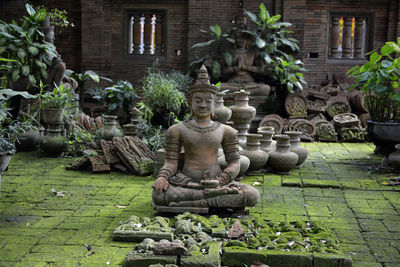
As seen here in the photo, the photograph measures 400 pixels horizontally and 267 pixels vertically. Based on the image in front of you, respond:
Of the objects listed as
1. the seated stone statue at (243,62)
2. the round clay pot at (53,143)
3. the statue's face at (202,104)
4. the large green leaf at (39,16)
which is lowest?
the round clay pot at (53,143)

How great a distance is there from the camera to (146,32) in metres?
13.4

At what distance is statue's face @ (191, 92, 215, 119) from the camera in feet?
17.3

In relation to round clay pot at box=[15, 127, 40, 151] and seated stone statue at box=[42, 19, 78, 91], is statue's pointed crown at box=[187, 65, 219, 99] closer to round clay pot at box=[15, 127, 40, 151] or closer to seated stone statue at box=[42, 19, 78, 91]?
round clay pot at box=[15, 127, 40, 151]

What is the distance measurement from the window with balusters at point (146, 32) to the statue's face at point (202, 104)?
27.5ft

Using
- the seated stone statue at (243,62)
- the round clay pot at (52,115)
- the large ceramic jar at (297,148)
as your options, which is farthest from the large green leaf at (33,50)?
the seated stone statue at (243,62)

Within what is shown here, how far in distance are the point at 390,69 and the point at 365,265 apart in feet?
15.0

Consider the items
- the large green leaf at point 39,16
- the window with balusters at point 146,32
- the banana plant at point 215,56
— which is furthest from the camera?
the window with balusters at point 146,32

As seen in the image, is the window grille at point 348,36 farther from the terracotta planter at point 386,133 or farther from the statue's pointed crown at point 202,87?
the statue's pointed crown at point 202,87

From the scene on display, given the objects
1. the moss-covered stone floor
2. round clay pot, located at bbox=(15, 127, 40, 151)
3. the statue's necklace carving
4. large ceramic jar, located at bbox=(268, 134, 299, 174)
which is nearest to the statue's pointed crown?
the statue's necklace carving

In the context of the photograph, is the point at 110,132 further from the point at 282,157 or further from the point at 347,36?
the point at 347,36

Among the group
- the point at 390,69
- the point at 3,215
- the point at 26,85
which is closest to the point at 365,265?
the point at 3,215

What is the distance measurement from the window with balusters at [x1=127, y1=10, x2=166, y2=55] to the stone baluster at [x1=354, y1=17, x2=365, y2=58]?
209 inches

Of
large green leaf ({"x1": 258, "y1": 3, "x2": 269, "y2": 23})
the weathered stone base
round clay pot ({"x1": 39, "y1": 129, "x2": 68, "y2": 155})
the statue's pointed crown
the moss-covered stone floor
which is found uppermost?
large green leaf ({"x1": 258, "y1": 3, "x2": 269, "y2": 23})

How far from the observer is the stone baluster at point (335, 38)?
13036mm
